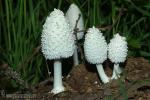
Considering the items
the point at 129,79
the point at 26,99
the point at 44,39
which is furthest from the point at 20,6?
the point at 129,79

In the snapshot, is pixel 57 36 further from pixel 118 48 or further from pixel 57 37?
pixel 118 48

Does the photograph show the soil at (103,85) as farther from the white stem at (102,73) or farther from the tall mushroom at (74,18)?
the tall mushroom at (74,18)

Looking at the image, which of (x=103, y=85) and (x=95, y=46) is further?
(x=103, y=85)

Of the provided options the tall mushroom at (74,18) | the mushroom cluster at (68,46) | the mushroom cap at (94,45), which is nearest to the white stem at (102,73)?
the mushroom cluster at (68,46)

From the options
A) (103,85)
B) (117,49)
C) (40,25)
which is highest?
(40,25)

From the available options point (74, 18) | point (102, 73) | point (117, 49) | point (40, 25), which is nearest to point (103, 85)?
point (102, 73)
